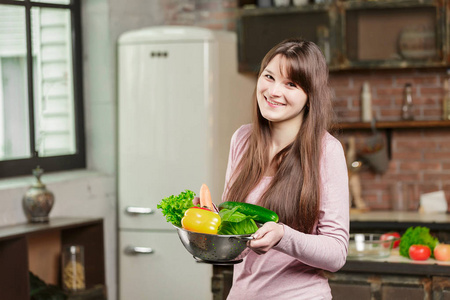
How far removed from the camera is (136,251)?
4250mm

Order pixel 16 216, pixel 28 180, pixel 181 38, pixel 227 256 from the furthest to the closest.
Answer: pixel 181 38, pixel 28 180, pixel 16 216, pixel 227 256

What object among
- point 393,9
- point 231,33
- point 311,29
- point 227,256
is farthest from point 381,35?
point 227,256

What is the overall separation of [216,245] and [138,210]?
106 inches

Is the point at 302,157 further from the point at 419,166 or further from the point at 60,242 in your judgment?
the point at 419,166

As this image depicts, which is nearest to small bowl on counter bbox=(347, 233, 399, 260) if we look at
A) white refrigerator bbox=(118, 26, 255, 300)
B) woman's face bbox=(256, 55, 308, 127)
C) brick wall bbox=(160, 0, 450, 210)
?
woman's face bbox=(256, 55, 308, 127)

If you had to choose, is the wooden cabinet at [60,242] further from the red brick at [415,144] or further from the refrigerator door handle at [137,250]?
the red brick at [415,144]

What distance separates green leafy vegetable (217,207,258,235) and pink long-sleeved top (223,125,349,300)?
0.25 feet

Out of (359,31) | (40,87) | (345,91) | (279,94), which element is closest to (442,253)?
(279,94)

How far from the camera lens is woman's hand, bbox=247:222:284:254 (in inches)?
59.1

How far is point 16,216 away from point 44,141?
2.31 ft

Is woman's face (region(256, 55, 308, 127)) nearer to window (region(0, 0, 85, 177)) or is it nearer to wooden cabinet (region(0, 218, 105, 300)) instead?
wooden cabinet (region(0, 218, 105, 300))

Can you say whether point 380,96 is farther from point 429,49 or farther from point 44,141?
point 44,141

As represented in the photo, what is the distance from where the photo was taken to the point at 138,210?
13.9 feet

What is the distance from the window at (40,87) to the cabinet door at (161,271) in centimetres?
66
